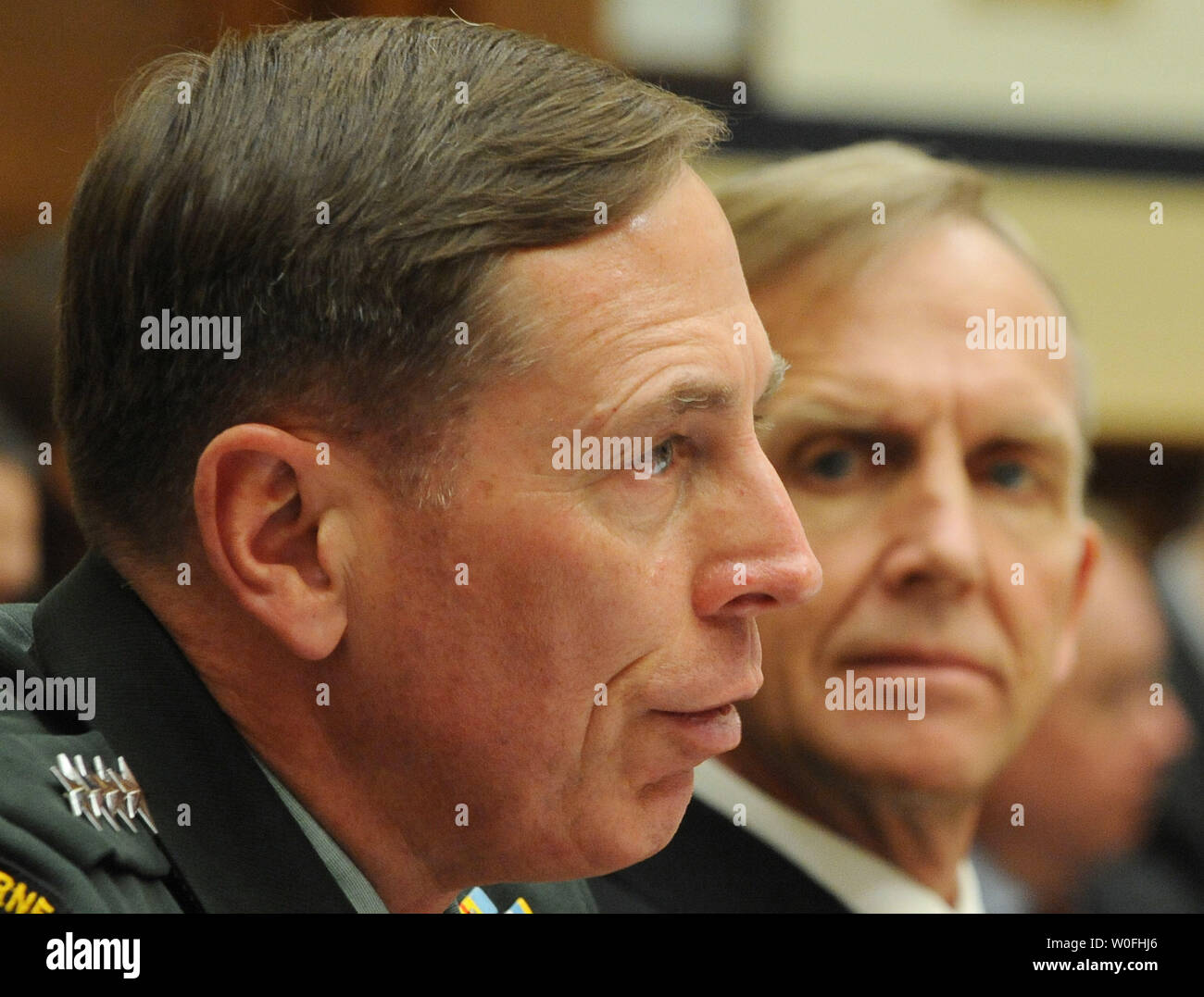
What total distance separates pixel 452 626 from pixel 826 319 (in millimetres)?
515

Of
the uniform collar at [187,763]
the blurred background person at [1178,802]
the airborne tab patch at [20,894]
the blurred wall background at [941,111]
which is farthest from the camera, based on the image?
the blurred background person at [1178,802]

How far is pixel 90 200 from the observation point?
3.42 ft

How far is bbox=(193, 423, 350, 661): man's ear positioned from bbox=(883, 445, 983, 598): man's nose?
55 centimetres

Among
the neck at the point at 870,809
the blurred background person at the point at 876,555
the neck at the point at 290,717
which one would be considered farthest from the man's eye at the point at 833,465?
the neck at the point at 290,717

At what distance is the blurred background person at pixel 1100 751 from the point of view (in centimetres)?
191

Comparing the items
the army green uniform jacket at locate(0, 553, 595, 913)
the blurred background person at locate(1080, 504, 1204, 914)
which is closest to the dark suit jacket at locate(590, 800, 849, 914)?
the army green uniform jacket at locate(0, 553, 595, 913)

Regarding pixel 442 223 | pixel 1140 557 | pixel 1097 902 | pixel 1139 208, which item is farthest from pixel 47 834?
pixel 1140 557

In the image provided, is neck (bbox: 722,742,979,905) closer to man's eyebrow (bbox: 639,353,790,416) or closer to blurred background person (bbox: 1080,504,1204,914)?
blurred background person (bbox: 1080,504,1204,914)

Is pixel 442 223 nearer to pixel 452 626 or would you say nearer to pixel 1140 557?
pixel 452 626

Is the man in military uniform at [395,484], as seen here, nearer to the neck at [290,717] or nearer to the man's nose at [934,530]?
the neck at [290,717]

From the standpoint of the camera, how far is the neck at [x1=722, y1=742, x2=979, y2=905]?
1379mm

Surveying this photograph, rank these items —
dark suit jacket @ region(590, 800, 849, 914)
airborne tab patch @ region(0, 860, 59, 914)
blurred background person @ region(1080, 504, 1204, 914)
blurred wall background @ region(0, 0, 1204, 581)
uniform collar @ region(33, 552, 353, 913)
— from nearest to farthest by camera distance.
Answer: airborne tab patch @ region(0, 860, 59, 914) < uniform collar @ region(33, 552, 353, 913) < dark suit jacket @ region(590, 800, 849, 914) < blurred wall background @ region(0, 0, 1204, 581) < blurred background person @ region(1080, 504, 1204, 914)

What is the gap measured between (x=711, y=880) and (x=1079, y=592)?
18.2 inches

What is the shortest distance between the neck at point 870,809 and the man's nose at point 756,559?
1.18 ft
